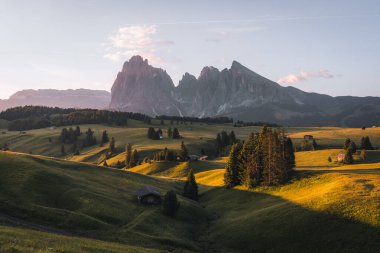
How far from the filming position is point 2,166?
71.9 m

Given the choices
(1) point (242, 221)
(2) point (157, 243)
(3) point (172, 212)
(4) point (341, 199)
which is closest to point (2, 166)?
(3) point (172, 212)

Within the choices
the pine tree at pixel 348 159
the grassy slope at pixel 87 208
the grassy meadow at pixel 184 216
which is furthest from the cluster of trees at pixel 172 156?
the pine tree at pixel 348 159

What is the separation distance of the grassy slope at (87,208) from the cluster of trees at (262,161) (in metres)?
18.2

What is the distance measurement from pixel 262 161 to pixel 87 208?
4540 cm

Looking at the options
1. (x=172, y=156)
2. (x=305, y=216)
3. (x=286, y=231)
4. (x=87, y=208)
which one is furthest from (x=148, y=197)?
(x=172, y=156)

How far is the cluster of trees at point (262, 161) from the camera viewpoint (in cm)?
8481

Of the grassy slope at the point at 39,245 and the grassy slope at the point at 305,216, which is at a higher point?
the grassy slope at the point at 39,245

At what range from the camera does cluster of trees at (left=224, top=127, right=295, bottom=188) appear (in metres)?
84.8

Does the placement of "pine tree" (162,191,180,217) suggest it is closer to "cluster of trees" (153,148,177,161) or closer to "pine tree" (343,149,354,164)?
"pine tree" (343,149,354,164)

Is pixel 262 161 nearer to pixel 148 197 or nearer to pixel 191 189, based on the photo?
pixel 191 189

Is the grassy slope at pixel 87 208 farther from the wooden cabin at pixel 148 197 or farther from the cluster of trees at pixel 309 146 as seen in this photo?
the cluster of trees at pixel 309 146

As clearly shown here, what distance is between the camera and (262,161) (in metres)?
90.4

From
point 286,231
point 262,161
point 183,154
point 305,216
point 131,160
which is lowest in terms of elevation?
point 131,160

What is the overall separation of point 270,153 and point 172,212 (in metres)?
30.0
